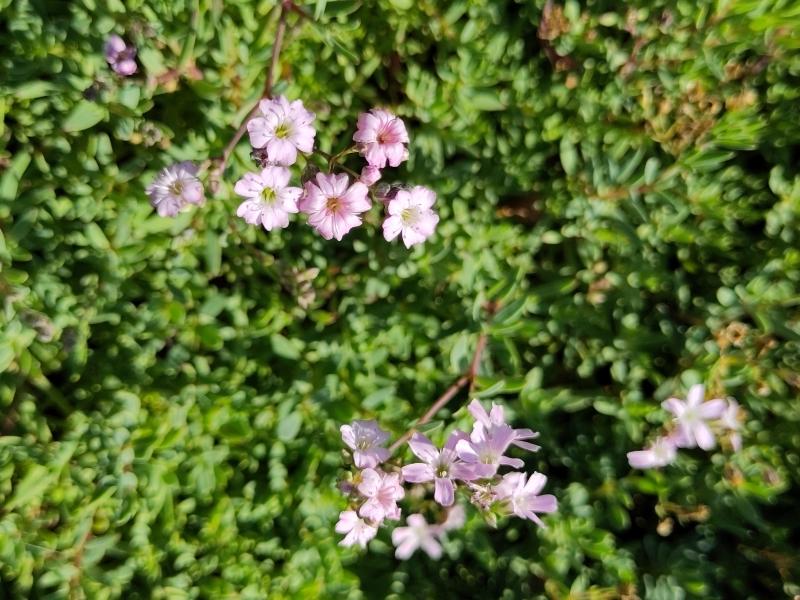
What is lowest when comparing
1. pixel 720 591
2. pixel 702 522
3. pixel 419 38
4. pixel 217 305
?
pixel 720 591

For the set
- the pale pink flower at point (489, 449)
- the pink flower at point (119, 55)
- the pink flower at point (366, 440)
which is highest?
the pink flower at point (119, 55)

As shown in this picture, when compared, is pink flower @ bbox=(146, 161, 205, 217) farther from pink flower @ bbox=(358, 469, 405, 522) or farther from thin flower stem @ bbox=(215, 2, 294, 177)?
pink flower @ bbox=(358, 469, 405, 522)

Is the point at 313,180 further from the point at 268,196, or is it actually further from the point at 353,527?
the point at 353,527

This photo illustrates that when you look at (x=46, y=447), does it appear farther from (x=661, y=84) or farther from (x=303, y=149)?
(x=661, y=84)

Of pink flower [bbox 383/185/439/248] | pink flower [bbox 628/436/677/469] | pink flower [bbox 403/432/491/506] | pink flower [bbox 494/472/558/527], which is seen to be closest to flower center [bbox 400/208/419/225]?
pink flower [bbox 383/185/439/248]

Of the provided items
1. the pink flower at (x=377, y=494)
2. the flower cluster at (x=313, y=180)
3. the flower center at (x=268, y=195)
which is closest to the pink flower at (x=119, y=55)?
the flower cluster at (x=313, y=180)

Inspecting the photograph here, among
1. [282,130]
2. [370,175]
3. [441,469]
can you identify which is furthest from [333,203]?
[441,469]

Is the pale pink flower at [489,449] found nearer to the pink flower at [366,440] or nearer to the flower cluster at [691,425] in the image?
the pink flower at [366,440]

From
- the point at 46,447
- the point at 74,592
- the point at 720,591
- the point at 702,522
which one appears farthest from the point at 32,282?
the point at 720,591
